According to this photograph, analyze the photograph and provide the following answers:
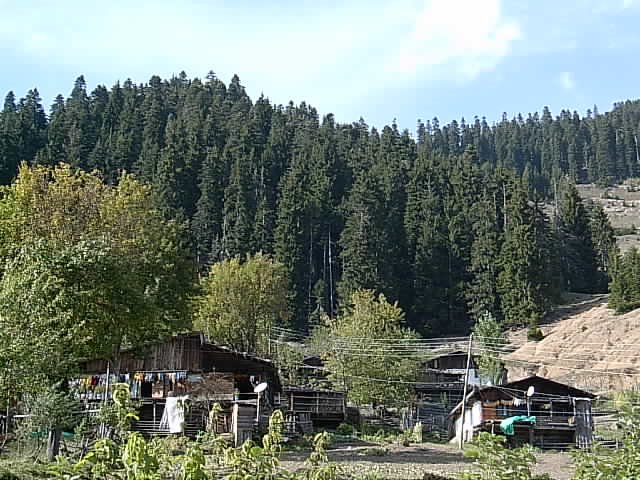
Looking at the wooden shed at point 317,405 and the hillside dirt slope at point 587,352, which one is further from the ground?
the hillside dirt slope at point 587,352

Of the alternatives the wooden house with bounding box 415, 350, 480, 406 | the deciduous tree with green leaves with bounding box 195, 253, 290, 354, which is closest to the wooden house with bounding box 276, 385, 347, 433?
the wooden house with bounding box 415, 350, 480, 406

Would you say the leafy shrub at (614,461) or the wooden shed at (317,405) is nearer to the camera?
the leafy shrub at (614,461)

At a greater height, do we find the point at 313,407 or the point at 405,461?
the point at 313,407

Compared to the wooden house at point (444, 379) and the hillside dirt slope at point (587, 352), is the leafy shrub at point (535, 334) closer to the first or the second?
the hillside dirt slope at point (587, 352)

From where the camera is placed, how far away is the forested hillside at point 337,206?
278 feet

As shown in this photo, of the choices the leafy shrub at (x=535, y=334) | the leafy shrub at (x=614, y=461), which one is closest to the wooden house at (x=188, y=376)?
the leafy shrub at (x=614, y=461)

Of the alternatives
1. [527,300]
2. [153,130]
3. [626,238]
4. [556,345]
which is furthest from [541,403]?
[626,238]

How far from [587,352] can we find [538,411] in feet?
76.4

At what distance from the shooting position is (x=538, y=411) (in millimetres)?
42781

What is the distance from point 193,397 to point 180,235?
8934mm

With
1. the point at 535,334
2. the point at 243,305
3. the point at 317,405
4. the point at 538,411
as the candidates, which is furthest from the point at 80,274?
the point at 535,334

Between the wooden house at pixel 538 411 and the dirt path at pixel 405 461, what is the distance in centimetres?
619

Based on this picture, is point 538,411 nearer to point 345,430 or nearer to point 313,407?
point 345,430

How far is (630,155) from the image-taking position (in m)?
173
